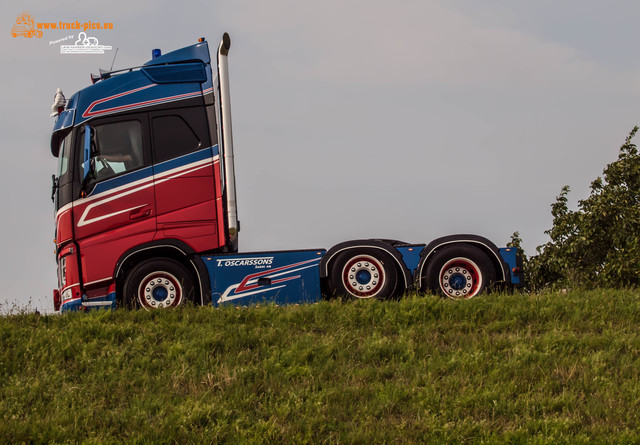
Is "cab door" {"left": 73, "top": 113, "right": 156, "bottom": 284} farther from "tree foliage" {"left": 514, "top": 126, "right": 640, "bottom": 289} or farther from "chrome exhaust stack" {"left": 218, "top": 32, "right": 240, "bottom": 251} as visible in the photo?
"tree foliage" {"left": 514, "top": 126, "right": 640, "bottom": 289}

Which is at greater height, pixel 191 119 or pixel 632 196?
pixel 191 119

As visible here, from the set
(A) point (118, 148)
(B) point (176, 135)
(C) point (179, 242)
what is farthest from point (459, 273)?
(A) point (118, 148)

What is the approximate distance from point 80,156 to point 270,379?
570 cm

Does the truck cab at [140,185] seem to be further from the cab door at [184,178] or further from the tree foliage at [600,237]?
A: the tree foliage at [600,237]

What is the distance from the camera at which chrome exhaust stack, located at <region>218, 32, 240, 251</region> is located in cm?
1195

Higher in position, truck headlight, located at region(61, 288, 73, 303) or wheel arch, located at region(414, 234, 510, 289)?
wheel arch, located at region(414, 234, 510, 289)

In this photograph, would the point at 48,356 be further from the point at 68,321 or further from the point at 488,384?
the point at 488,384

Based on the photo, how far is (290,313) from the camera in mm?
10438

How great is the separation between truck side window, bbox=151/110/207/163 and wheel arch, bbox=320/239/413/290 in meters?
2.62

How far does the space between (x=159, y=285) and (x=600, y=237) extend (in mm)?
10895

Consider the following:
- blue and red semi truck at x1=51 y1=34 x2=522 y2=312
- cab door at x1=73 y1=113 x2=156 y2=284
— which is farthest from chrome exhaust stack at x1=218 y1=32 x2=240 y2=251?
cab door at x1=73 y1=113 x2=156 y2=284

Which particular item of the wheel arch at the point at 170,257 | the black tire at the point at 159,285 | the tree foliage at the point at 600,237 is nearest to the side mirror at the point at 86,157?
the wheel arch at the point at 170,257

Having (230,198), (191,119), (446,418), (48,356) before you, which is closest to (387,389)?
(446,418)

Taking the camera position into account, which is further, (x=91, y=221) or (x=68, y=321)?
(x=91, y=221)
